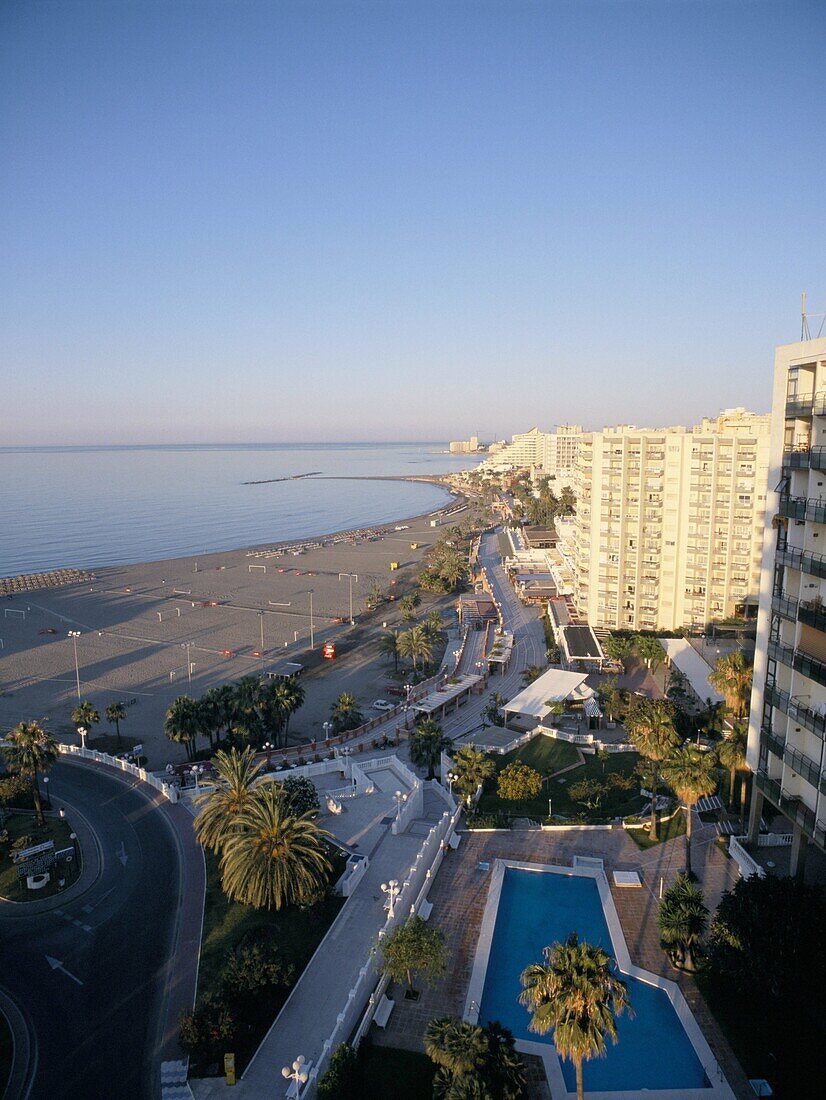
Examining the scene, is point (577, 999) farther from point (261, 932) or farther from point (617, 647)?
point (617, 647)

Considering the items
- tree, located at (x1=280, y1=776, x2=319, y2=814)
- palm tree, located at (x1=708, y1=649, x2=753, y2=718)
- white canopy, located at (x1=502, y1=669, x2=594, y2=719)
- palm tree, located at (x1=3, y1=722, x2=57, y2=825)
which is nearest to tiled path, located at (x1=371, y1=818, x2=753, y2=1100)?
tree, located at (x1=280, y1=776, x2=319, y2=814)

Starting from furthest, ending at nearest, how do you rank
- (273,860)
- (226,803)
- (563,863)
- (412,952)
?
(226,803)
(563,863)
(273,860)
(412,952)

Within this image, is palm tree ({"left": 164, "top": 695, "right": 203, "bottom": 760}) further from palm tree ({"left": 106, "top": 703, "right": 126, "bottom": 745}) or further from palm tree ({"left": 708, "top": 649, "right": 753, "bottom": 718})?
palm tree ({"left": 708, "top": 649, "right": 753, "bottom": 718})

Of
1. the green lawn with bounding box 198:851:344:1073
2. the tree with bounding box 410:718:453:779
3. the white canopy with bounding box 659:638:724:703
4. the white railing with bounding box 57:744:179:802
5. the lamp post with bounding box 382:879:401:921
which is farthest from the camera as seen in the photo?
the white canopy with bounding box 659:638:724:703

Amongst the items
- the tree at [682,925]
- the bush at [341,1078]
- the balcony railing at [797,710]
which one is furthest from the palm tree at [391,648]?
the bush at [341,1078]

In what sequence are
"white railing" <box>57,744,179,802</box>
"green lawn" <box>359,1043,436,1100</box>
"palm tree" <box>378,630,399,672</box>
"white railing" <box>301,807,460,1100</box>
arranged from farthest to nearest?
"palm tree" <box>378,630,399,672</box> → "white railing" <box>57,744,179,802</box> → "white railing" <box>301,807,460,1100</box> → "green lawn" <box>359,1043,436,1100</box>

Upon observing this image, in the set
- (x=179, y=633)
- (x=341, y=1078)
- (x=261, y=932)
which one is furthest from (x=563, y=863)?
(x=179, y=633)

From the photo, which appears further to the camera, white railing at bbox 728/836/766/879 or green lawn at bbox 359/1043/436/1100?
white railing at bbox 728/836/766/879
